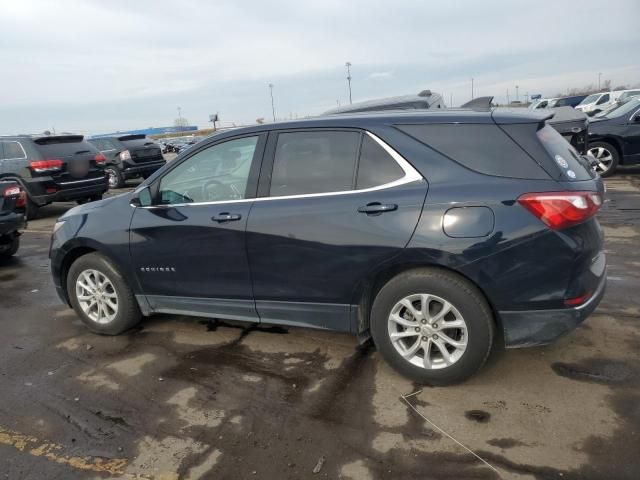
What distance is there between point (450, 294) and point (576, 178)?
3.24 feet

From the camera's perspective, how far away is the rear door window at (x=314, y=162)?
335 cm

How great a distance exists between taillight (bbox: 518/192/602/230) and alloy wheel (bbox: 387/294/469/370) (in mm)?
720

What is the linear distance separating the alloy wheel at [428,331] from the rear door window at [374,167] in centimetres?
74

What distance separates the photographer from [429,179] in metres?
3.10

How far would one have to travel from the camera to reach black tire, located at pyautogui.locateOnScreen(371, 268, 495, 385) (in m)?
3.01

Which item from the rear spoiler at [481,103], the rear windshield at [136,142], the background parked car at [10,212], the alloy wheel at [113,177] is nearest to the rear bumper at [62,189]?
the background parked car at [10,212]

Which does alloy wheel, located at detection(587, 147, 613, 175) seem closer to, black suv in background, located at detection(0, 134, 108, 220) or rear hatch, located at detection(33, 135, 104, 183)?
rear hatch, located at detection(33, 135, 104, 183)

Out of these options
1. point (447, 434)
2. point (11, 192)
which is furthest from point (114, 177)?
point (447, 434)

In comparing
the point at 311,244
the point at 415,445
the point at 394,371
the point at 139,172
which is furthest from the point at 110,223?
the point at 139,172

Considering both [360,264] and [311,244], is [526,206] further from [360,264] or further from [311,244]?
[311,244]

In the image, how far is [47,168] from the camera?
10188 mm

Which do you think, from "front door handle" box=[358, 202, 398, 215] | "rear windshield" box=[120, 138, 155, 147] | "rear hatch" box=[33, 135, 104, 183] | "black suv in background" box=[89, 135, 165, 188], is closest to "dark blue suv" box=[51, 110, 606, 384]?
"front door handle" box=[358, 202, 398, 215]

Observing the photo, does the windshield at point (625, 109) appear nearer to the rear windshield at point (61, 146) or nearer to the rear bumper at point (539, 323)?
the rear bumper at point (539, 323)

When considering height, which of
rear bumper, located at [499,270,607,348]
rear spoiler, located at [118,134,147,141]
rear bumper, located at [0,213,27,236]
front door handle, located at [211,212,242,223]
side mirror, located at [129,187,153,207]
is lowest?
rear bumper, located at [499,270,607,348]
